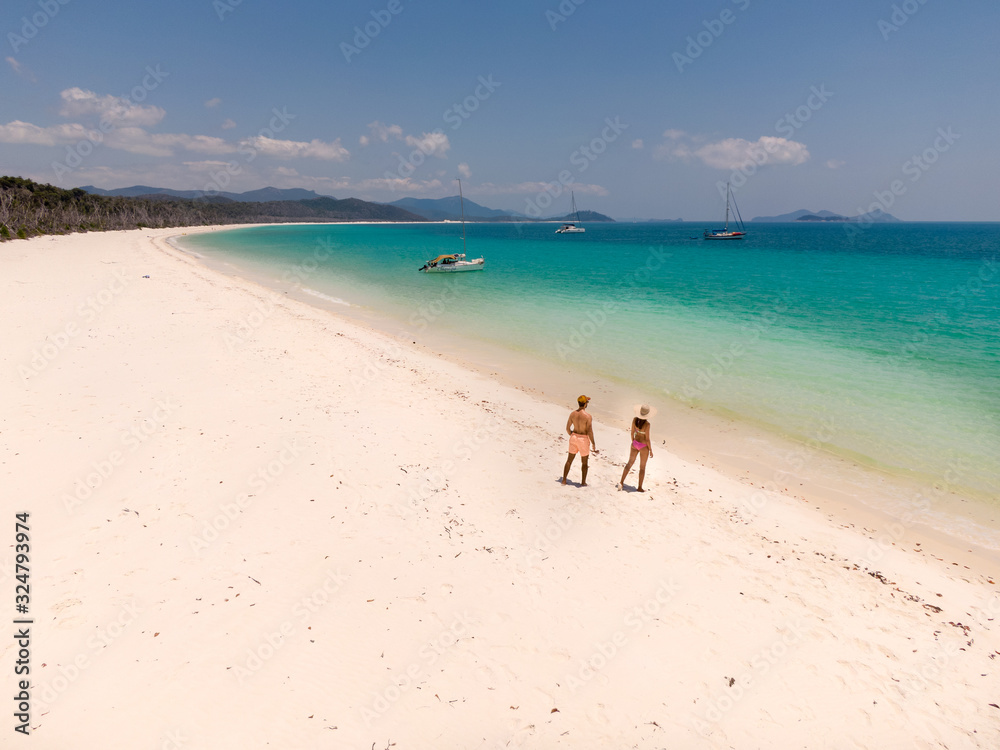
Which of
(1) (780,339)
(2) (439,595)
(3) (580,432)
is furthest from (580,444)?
(1) (780,339)

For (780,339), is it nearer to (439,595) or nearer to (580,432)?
(580,432)

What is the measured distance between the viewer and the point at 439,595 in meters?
6.52

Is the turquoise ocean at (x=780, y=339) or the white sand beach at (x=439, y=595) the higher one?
the turquoise ocean at (x=780, y=339)

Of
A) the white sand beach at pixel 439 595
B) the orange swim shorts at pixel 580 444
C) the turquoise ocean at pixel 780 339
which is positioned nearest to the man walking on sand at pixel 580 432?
the orange swim shorts at pixel 580 444

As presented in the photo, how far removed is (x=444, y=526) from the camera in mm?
8016

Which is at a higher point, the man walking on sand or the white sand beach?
the man walking on sand

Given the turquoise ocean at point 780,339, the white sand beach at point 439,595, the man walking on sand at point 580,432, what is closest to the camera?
the white sand beach at point 439,595

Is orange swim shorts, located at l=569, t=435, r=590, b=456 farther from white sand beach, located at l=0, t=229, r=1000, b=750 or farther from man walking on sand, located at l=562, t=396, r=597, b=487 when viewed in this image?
white sand beach, located at l=0, t=229, r=1000, b=750

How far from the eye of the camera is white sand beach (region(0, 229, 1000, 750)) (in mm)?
4988

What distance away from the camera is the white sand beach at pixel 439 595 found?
4.99 metres

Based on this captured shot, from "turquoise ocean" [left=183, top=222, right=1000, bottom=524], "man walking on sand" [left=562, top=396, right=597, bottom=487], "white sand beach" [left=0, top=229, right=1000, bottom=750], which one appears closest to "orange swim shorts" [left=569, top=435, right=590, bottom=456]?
"man walking on sand" [left=562, top=396, right=597, bottom=487]

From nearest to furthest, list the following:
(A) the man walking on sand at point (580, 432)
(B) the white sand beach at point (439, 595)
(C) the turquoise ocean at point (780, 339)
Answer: (B) the white sand beach at point (439, 595) < (A) the man walking on sand at point (580, 432) < (C) the turquoise ocean at point (780, 339)

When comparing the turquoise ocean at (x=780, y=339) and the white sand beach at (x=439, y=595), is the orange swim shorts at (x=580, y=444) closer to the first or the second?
the white sand beach at (x=439, y=595)

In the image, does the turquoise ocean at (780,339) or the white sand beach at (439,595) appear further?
the turquoise ocean at (780,339)
